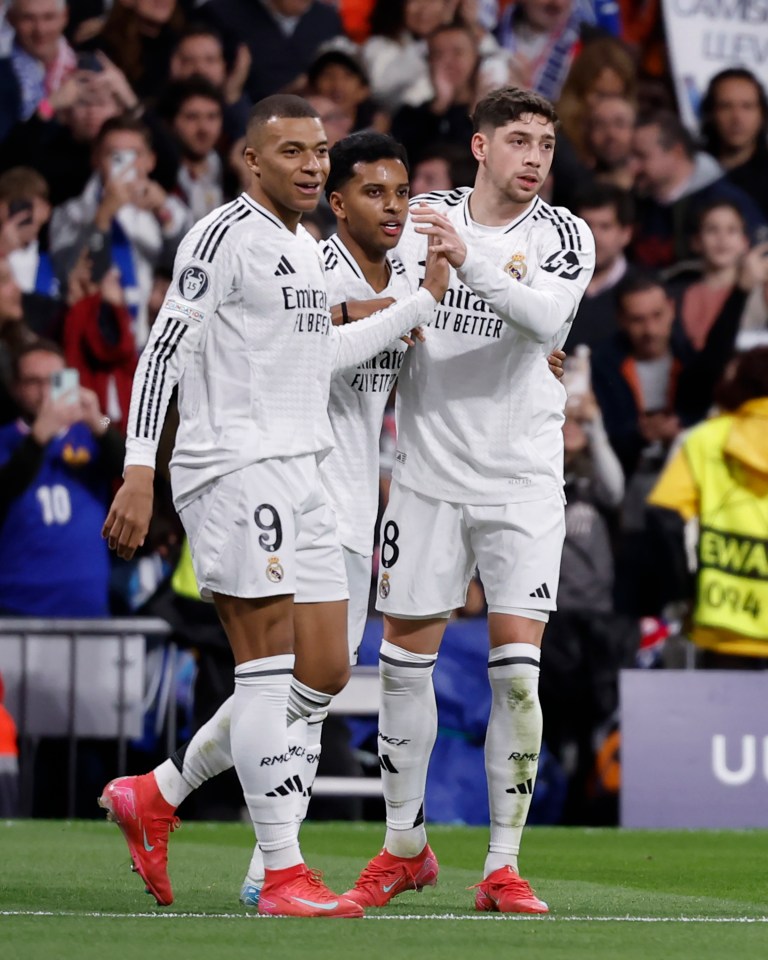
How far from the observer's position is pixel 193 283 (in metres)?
4.34

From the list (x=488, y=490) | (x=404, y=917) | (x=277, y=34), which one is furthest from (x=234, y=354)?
(x=277, y=34)

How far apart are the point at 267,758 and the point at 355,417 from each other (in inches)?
49.0

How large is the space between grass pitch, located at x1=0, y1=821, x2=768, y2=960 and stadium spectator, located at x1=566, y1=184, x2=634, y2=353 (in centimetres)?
335

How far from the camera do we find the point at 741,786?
→ 8789 mm

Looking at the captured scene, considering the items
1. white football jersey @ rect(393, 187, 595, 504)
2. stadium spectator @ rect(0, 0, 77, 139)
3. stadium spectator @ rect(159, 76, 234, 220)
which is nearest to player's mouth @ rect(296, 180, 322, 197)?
white football jersey @ rect(393, 187, 595, 504)

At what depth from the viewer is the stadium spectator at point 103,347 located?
9633mm

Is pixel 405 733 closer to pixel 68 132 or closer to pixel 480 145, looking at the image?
pixel 480 145

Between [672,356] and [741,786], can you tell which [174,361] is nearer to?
[741,786]

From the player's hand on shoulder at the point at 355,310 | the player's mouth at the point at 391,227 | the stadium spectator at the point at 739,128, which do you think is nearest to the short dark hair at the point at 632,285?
the stadium spectator at the point at 739,128

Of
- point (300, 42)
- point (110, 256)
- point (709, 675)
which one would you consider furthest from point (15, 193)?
point (709, 675)

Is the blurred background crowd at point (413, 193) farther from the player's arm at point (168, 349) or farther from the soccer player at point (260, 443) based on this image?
the player's arm at point (168, 349)

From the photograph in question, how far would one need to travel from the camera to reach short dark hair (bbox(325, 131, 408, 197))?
16.8ft

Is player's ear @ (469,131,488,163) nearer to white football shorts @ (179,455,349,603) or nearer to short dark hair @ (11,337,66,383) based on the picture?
white football shorts @ (179,455,349,603)

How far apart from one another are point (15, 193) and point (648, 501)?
3.72 m
